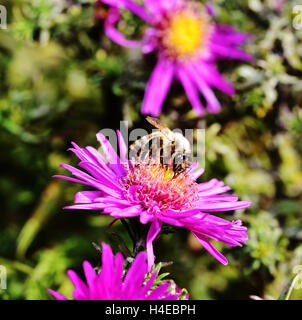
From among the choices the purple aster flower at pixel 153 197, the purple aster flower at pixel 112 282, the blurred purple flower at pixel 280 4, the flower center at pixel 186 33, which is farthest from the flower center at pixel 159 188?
the blurred purple flower at pixel 280 4

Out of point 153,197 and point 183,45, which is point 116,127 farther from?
point 153,197

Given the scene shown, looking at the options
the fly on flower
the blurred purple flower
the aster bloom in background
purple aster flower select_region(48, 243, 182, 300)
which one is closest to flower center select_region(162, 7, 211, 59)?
the aster bloom in background

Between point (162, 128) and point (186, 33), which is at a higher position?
point (186, 33)

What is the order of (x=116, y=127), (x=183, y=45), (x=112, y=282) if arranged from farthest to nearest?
(x=183, y=45) < (x=116, y=127) < (x=112, y=282)

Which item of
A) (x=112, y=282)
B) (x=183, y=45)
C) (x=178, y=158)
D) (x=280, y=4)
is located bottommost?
(x=112, y=282)

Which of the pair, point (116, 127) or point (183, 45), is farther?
point (183, 45)

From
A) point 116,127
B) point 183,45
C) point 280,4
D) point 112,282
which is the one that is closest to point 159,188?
point 112,282

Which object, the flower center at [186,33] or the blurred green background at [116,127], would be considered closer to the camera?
the blurred green background at [116,127]

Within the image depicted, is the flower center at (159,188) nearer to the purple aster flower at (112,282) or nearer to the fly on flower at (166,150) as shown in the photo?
the fly on flower at (166,150)
